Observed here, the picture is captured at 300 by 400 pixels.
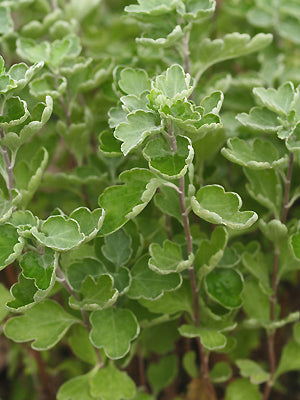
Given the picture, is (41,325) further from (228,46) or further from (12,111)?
(228,46)

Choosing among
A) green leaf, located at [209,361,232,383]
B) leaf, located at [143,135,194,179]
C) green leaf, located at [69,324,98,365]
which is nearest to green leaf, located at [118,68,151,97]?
leaf, located at [143,135,194,179]

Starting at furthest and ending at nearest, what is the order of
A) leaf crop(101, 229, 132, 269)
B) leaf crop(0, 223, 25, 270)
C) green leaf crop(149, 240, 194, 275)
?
leaf crop(101, 229, 132, 269) < green leaf crop(149, 240, 194, 275) < leaf crop(0, 223, 25, 270)

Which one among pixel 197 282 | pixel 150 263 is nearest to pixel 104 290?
pixel 150 263

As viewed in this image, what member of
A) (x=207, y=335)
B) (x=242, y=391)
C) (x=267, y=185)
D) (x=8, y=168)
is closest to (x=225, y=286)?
(x=207, y=335)

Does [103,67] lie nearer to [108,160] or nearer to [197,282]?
[108,160]

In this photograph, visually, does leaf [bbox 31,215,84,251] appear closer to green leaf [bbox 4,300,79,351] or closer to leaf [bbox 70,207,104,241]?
leaf [bbox 70,207,104,241]

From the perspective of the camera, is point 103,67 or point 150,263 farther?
point 103,67
